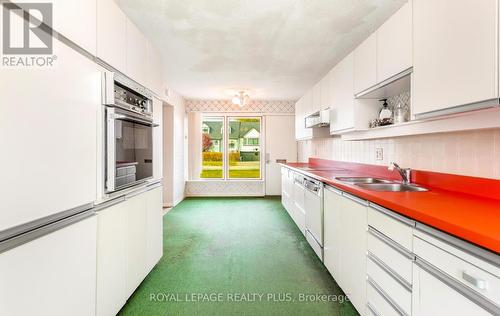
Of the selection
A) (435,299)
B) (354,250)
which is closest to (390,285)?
(435,299)

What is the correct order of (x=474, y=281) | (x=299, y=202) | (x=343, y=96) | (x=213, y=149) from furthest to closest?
(x=213, y=149) → (x=299, y=202) → (x=343, y=96) → (x=474, y=281)

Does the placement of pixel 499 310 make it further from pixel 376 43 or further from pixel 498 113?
pixel 376 43

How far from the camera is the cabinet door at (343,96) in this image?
8.17 feet

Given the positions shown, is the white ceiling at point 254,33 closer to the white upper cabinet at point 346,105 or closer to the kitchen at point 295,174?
the kitchen at point 295,174

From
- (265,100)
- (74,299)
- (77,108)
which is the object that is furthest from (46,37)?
(265,100)

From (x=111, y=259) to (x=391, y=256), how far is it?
1719 mm

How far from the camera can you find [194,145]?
6.09 meters

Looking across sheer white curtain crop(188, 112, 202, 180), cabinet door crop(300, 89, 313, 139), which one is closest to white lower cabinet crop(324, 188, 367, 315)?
cabinet door crop(300, 89, 313, 139)

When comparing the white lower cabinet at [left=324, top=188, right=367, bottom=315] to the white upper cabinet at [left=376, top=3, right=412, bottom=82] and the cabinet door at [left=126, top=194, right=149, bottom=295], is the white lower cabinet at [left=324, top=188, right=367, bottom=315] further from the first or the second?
the cabinet door at [left=126, top=194, right=149, bottom=295]

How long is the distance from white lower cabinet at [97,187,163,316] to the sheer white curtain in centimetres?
380

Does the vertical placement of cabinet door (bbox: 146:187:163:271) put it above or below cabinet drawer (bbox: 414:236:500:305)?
below

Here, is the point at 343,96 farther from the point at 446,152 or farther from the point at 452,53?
the point at 452,53

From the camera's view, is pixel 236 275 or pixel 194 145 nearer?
pixel 236 275

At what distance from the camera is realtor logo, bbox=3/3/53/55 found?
89 centimetres
